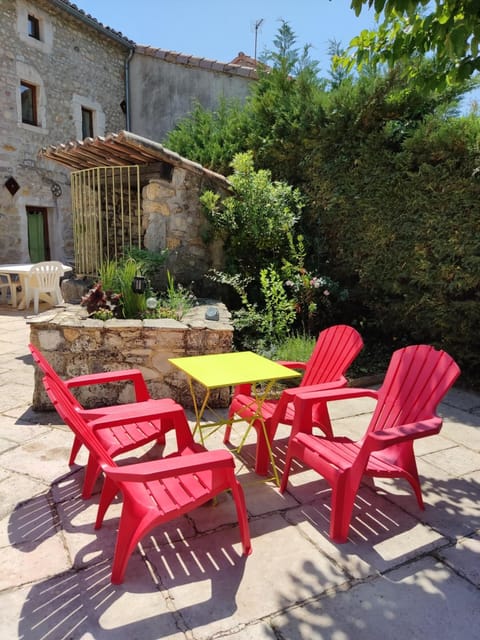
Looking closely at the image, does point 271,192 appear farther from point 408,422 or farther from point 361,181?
point 408,422

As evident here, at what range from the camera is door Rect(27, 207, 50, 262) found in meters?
10.4

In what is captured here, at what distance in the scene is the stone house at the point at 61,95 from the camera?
31.6ft

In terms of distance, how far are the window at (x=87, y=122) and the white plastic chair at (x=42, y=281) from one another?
5.36 meters

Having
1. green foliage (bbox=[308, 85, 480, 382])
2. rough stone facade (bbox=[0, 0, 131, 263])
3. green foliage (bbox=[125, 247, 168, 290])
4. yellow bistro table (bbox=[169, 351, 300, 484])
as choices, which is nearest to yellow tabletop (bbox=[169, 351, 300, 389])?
yellow bistro table (bbox=[169, 351, 300, 484])

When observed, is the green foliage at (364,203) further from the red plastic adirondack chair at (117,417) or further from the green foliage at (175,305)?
the red plastic adirondack chair at (117,417)

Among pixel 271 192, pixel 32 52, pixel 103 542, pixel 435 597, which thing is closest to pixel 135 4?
pixel 32 52

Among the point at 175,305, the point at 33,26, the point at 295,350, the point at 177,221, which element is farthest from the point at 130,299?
the point at 33,26

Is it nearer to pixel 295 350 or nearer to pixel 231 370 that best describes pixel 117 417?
pixel 231 370

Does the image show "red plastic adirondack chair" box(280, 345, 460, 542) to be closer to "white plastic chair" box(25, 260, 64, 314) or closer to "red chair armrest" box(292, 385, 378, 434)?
"red chair armrest" box(292, 385, 378, 434)

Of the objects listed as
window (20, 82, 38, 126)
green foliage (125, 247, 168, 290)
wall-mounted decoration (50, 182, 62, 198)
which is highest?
window (20, 82, 38, 126)

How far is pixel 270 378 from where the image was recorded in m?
2.52

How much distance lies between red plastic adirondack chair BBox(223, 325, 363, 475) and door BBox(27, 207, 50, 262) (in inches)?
356

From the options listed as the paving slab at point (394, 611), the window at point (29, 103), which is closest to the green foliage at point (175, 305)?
the paving slab at point (394, 611)

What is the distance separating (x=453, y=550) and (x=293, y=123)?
523 centimetres
